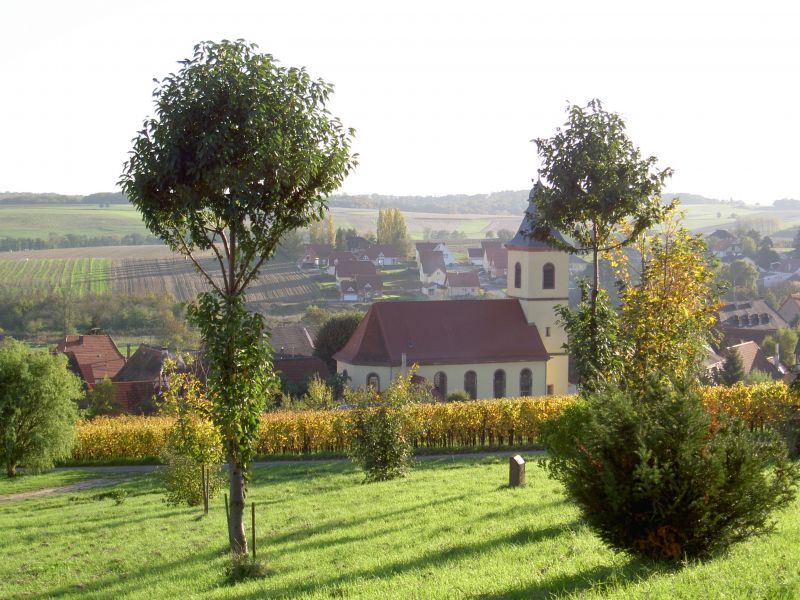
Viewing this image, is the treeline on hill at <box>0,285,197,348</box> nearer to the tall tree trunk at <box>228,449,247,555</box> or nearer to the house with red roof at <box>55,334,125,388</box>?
the house with red roof at <box>55,334,125,388</box>

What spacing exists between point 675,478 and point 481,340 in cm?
4456

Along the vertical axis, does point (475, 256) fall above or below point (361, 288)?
above

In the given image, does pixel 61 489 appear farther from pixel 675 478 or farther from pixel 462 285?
pixel 462 285

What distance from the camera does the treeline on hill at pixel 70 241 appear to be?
405 feet

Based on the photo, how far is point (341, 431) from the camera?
3597 cm

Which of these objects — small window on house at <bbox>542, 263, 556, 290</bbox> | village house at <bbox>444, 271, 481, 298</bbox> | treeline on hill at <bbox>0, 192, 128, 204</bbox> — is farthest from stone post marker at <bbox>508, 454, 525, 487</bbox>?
treeline on hill at <bbox>0, 192, 128, 204</bbox>

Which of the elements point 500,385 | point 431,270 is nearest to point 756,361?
point 500,385

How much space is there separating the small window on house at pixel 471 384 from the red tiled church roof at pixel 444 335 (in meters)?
0.97

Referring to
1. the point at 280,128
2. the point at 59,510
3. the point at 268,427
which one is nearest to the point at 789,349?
the point at 268,427

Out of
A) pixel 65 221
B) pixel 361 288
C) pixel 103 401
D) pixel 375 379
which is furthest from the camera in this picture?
pixel 65 221

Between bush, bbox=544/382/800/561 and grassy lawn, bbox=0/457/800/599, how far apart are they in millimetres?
327

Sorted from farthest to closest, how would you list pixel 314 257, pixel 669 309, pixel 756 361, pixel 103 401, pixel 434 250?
pixel 434 250 < pixel 314 257 < pixel 756 361 < pixel 103 401 < pixel 669 309

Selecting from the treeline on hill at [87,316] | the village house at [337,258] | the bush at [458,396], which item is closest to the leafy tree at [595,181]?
the bush at [458,396]

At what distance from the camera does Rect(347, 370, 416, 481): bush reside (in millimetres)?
23281
